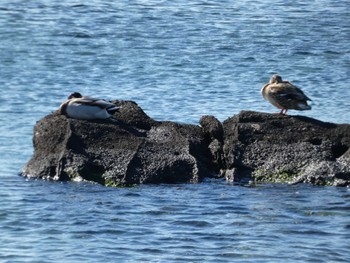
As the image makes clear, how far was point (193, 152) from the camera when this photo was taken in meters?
13.7

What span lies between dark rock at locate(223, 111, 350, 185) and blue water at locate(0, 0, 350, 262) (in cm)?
26

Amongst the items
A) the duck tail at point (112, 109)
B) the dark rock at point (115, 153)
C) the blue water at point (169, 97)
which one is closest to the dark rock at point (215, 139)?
the dark rock at point (115, 153)

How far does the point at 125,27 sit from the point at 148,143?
49.6ft

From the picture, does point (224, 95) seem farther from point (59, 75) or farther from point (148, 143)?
point (148, 143)

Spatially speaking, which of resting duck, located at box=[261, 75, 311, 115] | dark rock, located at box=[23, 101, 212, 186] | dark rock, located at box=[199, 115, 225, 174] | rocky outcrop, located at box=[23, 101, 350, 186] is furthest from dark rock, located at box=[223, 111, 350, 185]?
resting duck, located at box=[261, 75, 311, 115]

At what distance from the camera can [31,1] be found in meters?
31.9

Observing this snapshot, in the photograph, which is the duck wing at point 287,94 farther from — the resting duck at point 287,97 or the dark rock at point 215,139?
the dark rock at point 215,139

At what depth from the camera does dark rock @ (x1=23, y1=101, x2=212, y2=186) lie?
1325 cm

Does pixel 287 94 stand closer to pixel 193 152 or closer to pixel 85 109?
pixel 193 152

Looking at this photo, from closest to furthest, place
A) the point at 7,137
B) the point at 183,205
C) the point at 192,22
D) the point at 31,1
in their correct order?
the point at 183,205 → the point at 7,137 → the point at 192,22 → the point at 31,1

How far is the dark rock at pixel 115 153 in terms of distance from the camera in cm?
1325

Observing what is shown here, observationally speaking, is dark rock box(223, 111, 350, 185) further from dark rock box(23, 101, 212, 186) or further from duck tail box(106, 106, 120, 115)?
duck tail box(106, 106, 120, 115)

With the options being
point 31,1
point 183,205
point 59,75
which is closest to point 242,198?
point 183,205

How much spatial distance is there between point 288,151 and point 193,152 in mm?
1218
